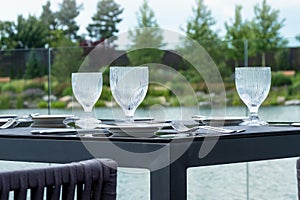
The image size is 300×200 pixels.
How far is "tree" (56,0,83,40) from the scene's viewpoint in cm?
1108

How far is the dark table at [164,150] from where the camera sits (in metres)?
1.22

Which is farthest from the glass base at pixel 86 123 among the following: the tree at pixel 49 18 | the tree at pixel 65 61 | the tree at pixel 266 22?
the tree at pixel 49 18

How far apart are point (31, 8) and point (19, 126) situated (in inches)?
370

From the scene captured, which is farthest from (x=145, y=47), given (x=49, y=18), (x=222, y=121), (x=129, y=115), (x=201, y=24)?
(x=49, y=18)

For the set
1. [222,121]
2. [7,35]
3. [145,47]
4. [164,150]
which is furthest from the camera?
[7,35]

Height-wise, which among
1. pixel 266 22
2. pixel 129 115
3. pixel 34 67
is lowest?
pixel 129 115

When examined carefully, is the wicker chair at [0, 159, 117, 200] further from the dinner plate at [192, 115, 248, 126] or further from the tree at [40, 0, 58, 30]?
the tree at [40, 0, 58, 30]

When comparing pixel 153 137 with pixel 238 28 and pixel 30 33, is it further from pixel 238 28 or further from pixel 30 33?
pixel 30 33

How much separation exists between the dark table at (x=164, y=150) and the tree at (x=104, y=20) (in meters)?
9.44

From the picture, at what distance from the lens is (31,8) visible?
10836 mm

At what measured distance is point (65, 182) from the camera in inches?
39.4

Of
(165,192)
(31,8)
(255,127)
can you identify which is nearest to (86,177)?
(165,192)

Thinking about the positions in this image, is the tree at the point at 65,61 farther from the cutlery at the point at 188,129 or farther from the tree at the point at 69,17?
the tree at the point at 69,17

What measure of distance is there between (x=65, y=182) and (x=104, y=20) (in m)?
10.1
